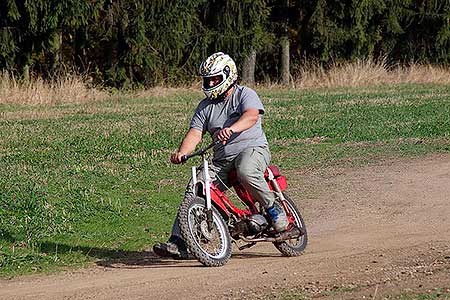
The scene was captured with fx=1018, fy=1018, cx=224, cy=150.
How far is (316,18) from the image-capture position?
40.9m

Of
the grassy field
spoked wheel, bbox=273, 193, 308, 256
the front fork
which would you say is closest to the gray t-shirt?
the front fork

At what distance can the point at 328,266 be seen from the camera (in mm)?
8969

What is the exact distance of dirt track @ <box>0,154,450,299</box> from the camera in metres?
7.98

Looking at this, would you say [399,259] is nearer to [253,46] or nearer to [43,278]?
[43,278]

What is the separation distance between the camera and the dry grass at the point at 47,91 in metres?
29.8

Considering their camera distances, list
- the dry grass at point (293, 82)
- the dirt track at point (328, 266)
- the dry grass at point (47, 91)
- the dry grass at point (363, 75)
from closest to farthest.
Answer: the dirt track at point (328, 266) < the dry grass at point (47, 91) < the dry grass at point (293, 82) < the dry grass at point (363, 75)

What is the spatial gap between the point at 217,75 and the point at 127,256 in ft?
7.69

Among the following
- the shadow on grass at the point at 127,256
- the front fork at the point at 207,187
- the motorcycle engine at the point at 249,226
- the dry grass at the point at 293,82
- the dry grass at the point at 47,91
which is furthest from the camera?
the dry grass at the point at 293,82

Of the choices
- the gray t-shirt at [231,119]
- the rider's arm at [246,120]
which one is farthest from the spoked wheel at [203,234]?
the rider's arm at [246,120]

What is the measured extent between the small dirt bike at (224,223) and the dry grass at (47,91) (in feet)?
67.4

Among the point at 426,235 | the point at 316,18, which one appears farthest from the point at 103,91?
the point at 426,235

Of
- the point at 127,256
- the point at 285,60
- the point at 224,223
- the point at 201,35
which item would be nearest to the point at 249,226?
the point at 224,223

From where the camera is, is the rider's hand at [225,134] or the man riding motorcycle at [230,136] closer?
the rider's hand at [225,134]

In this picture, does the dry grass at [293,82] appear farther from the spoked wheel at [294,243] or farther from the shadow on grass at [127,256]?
the spoked wheel at [294,243]
